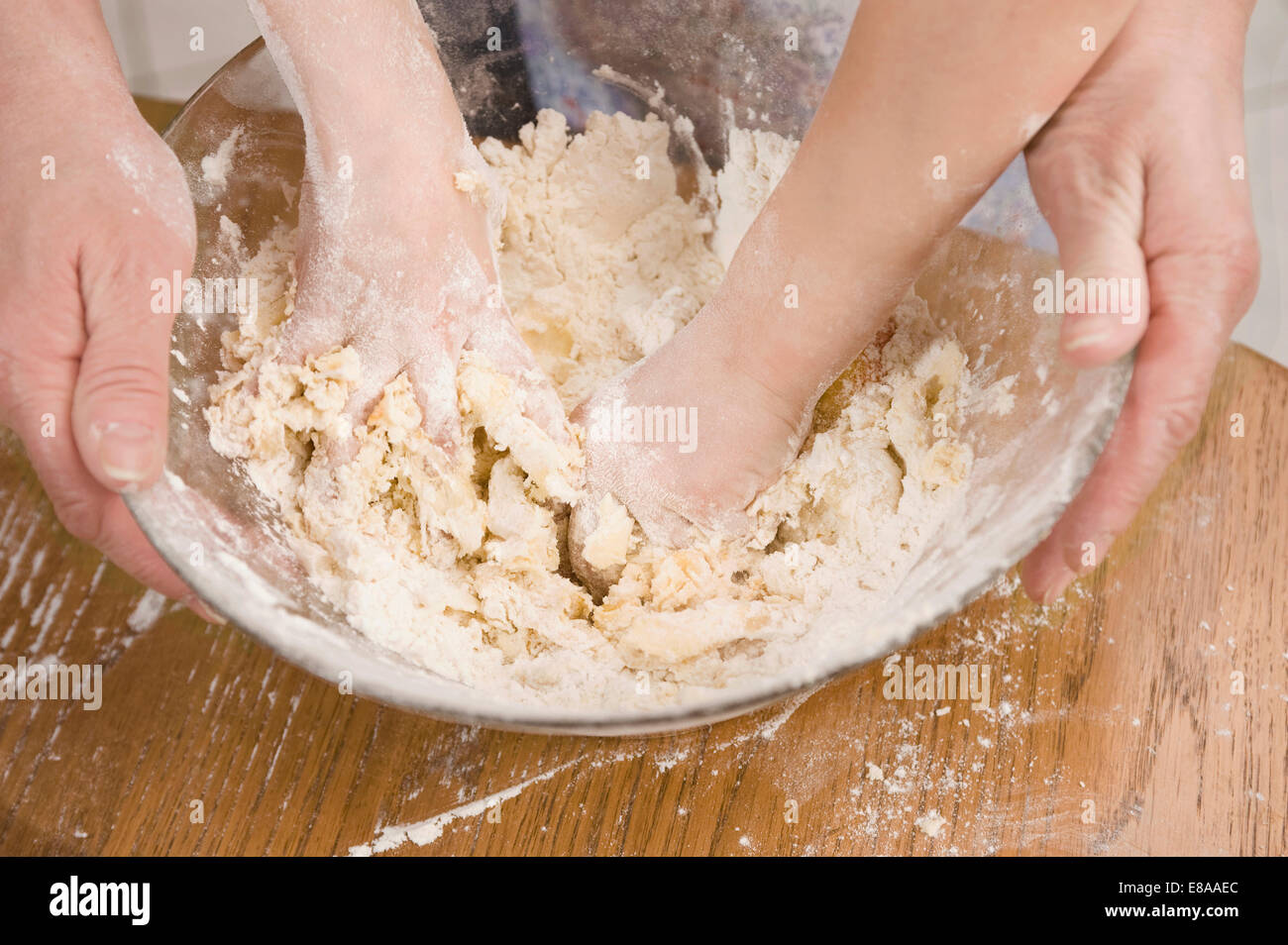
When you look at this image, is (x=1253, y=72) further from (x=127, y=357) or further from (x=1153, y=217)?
(x=127, y=357)

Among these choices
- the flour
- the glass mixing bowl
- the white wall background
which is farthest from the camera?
the white wall background

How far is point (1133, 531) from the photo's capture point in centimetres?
88

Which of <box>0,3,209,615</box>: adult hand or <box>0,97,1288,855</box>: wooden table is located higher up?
<box>0,3,209,615</box>: adult hand

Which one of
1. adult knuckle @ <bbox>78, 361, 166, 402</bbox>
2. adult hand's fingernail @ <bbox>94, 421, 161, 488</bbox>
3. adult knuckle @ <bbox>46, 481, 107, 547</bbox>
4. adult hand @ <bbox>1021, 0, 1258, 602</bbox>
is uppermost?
adult hand @ <bbox>1021, 0, 1258, 602</bbox>

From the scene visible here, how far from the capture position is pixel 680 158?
105 centimetres

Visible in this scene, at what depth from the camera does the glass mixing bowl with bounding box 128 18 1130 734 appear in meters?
0.62

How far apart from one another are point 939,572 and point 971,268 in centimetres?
28

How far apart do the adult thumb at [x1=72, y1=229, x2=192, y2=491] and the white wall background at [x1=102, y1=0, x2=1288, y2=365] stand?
0.80 meters

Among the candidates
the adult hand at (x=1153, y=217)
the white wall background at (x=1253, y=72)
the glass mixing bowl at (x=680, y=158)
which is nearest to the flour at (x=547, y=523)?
the glass mixing bowl at (x=680, y=158)

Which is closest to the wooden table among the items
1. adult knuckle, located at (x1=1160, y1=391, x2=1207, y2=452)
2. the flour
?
the flour

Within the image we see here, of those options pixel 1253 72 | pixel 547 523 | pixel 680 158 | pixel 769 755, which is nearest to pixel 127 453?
pixel 547 523

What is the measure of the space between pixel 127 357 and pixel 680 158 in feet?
1.88

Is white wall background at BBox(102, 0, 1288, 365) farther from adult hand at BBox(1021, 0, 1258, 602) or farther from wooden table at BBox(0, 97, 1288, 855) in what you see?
wooden table at BBox(0, 97, 1288, 855)

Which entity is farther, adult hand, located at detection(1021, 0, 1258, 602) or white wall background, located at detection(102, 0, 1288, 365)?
white wall background, located at detection(102, 0, 1288, 365)
